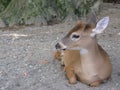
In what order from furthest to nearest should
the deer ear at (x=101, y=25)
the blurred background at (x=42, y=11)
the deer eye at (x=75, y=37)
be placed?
the blurred background at (x=42, y=11) → the deer eye at (x=75, y=37) → the deer ear at (x=101, y=25)

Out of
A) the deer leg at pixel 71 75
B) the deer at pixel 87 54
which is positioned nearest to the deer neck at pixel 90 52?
the deer at pixel 87 54

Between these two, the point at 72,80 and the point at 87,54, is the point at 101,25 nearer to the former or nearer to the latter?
the point at 87,54

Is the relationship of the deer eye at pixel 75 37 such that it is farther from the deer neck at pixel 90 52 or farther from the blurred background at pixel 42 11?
the blurred background at pixel 42 11

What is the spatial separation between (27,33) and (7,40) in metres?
0.61

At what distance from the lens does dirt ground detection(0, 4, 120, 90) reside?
5.16 meters

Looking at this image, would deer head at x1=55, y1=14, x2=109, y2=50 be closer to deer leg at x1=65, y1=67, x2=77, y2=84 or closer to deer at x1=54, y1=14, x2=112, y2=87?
deer at x1=54, y1=14, x2=112, y2=87

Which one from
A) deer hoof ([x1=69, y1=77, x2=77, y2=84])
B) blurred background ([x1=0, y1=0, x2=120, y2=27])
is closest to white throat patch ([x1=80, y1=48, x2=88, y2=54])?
deer hoof ([x1=69, y1=77, x2=77, y2=84])

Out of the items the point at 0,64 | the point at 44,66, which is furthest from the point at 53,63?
the point at 0,64

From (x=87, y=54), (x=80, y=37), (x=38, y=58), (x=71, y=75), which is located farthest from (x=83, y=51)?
(x=38, y=58)

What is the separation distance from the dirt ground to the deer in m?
0.12

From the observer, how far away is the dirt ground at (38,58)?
16.9ft

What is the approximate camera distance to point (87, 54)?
499 cm

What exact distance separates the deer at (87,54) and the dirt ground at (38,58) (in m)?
0.12

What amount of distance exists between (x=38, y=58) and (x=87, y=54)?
1.31m
